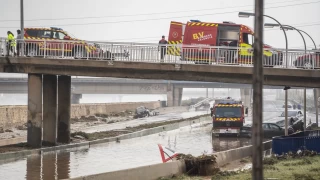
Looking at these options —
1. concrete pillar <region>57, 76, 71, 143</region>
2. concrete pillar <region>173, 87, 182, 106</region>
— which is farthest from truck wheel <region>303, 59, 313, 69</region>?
concrete pillar <region>173, 87, 182, 106</region>

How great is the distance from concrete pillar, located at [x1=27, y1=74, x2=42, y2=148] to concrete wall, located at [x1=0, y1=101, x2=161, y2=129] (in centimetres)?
2641

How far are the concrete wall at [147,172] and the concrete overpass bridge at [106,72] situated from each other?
11873 millimetres

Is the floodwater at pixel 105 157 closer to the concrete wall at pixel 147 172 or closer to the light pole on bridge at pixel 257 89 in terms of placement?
the concrete wall at pixel 147 172

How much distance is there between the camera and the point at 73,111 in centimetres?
8556

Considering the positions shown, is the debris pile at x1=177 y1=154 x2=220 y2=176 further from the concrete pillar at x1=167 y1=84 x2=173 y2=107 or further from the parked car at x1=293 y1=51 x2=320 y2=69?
the concrete pillar at x1=167 y1=84 x2=173 y2=107

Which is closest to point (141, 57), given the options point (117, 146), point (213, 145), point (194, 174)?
point (117, 146)

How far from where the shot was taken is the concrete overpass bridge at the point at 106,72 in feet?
114

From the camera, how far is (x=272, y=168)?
23734mm

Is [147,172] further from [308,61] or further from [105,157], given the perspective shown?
[308,61]

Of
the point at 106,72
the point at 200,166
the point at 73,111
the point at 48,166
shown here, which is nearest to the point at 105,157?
the point at 48,166

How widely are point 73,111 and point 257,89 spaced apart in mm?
73796

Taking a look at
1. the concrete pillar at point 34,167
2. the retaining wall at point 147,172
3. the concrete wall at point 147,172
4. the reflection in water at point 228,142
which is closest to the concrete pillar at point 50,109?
the concrete pillar at point 34,167

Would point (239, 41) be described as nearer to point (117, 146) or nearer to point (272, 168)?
→ point (117, 146)

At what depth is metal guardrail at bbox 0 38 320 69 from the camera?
1351 inches
